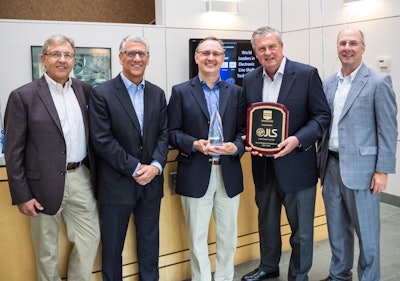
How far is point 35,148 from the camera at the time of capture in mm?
2223

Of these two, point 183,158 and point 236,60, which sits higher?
point 236,60

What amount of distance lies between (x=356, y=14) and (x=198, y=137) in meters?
3.53

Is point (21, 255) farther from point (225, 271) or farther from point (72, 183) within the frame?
point (225, 271)

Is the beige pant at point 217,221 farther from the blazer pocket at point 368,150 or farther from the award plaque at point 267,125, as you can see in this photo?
the blazer pocket at point 368,150

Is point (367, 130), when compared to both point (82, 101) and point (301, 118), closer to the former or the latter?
point (301, 118)

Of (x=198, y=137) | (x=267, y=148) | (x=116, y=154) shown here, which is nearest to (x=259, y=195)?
(x=267, y=148)

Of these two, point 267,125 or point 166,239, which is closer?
point 267,125

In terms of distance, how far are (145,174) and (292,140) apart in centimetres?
88

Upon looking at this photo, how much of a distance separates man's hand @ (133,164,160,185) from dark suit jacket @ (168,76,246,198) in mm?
220

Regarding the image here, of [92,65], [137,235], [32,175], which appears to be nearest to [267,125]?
[137,235]

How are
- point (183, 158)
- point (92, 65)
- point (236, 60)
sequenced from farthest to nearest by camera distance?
point (236, 60)
point (92, 65)
point (183, 158)

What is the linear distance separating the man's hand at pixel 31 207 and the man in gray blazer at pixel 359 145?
1726mm

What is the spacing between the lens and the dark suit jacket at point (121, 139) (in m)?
2.33

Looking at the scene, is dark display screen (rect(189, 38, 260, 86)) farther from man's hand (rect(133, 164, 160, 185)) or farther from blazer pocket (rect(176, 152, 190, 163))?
man's hand (rect(133, 164, 160, 185))
